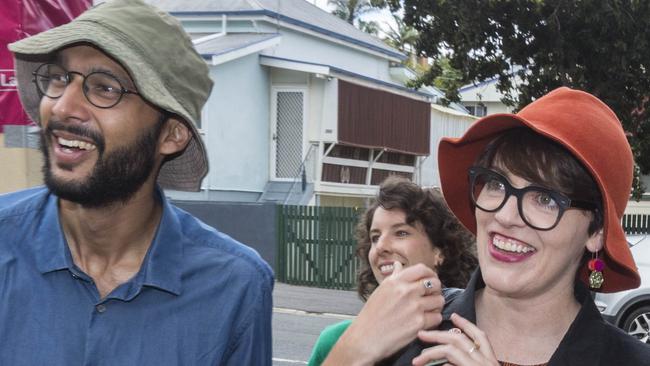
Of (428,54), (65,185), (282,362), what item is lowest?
(282,362)

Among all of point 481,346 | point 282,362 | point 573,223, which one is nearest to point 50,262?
point 481,346

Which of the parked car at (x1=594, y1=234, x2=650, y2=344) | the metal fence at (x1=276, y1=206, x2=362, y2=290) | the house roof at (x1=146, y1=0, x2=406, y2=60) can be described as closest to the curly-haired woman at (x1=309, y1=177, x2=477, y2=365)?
the parked car at (x1=594, y1=234, x2=650, y2=344)

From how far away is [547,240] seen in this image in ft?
8.29

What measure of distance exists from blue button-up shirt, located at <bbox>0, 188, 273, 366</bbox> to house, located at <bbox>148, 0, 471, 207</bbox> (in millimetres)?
21027

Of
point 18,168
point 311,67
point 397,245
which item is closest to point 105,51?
point 18,168

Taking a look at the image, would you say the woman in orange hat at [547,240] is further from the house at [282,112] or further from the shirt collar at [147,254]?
the house at [282,112]

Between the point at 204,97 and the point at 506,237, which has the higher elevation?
the point at 204,97

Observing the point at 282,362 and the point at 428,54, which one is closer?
the point at 282,362

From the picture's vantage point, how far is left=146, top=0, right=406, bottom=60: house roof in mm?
26906

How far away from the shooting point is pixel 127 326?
8.07 feet

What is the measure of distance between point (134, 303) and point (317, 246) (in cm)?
1777

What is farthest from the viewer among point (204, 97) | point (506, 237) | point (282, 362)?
point (282, 362)

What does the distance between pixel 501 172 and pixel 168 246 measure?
970mm

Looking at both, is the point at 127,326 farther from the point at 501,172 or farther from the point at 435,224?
the point at 435,224
